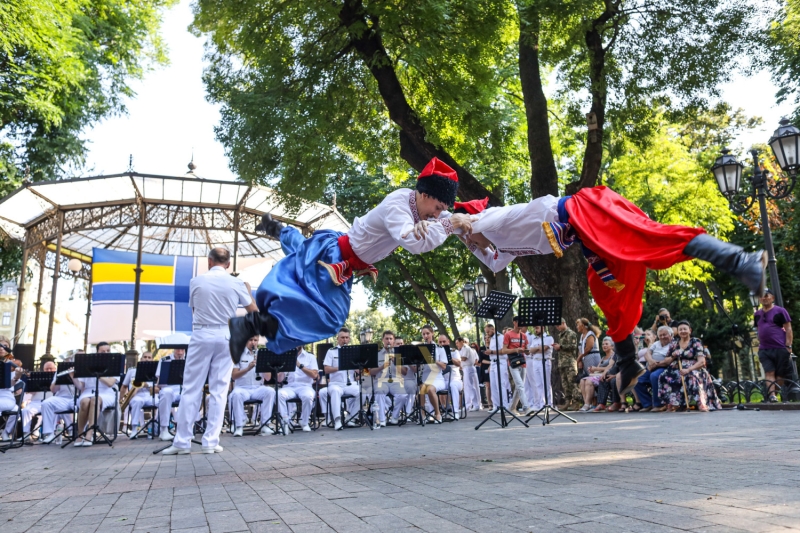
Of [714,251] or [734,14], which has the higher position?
[734,14]

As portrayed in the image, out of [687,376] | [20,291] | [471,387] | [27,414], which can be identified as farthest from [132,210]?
[687,376]

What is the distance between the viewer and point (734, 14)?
537 inches

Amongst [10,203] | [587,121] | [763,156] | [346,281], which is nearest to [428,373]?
[587,121]

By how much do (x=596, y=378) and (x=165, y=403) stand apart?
9259 mm

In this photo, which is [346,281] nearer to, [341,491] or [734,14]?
[341,491]

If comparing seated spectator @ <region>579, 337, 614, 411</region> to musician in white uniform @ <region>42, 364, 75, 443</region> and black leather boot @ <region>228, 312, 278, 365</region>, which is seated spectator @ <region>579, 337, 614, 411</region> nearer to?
black leather boot @ <region>228, 312, 278, 365</region>

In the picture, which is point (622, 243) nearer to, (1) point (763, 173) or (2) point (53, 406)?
(1) point (763, 173)

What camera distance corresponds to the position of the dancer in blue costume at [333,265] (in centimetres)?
532

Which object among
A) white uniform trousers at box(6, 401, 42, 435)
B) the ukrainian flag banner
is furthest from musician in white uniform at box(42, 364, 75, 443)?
the ukrainian flag banner

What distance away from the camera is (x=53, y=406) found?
12.0 m

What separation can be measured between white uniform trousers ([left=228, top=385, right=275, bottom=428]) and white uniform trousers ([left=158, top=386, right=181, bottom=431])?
40.9 inches

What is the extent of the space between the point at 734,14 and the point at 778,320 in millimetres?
6618

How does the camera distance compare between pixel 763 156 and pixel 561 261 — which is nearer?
pixel 561 261

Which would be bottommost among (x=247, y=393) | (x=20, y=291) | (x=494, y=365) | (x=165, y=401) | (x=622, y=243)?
(x=165, y=401)
